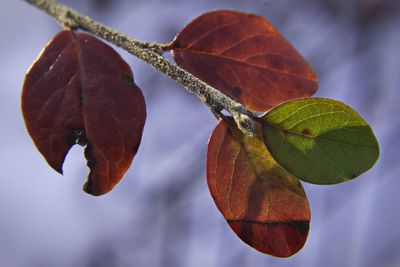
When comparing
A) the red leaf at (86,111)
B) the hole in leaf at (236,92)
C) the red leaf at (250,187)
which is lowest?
the red leaf at (250,187)

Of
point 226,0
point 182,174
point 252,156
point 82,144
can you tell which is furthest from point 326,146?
point 182,174

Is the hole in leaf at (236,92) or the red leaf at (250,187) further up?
the hole in leaf at (236,92)

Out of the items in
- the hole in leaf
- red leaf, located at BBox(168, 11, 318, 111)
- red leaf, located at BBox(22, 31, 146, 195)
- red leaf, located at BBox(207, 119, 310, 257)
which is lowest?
red leaf, located at BBox(207, 119, 310, 257)

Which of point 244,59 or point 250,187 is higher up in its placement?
point 244,59

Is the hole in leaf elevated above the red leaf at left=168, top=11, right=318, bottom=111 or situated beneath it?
situated beneath
